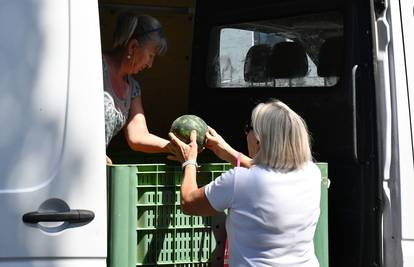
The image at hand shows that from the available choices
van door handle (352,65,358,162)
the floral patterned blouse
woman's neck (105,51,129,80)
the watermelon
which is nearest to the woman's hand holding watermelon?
the watermelon

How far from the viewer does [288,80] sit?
4.13m

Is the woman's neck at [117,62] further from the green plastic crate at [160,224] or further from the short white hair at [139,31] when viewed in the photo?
the green plastic crate at [160,224]

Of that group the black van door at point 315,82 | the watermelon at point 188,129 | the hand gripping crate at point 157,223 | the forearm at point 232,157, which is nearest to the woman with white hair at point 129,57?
the watermelon at point 188,129

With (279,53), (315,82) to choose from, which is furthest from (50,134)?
(279,53)

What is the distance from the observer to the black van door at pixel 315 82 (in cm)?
344

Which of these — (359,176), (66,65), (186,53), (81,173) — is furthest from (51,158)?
Result: (186,53)

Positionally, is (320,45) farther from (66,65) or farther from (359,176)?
(66,65)

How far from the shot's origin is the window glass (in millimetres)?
3846

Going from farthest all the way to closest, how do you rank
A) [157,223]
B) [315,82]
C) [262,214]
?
[315,82], [157,223], [262,214]

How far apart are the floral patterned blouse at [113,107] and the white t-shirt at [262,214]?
1.99 feet

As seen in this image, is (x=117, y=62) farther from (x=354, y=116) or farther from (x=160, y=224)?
(x=354, y=116)

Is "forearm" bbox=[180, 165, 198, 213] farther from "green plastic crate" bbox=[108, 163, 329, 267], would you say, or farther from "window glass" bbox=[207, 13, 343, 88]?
"window glass" bbox=[207, 13, 343, 88]

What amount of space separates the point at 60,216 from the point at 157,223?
17.5 inches

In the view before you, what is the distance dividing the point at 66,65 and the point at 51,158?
0.33 m
